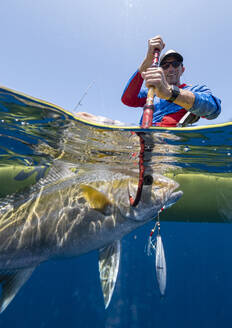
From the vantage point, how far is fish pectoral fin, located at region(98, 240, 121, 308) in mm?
2900

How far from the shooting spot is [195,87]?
3.63 m

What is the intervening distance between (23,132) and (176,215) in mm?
7354

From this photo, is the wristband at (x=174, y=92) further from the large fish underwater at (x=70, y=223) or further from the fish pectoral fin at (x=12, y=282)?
the fish pectoral fin at (x=12, y=282)

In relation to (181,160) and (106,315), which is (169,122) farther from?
(106,315)

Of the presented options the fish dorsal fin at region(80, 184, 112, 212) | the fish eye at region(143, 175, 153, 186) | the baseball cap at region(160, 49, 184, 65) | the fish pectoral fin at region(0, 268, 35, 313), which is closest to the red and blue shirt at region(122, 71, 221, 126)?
the baseball cap at region(160, 49, 184, 65)

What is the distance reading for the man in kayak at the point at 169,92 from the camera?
2.38 metres

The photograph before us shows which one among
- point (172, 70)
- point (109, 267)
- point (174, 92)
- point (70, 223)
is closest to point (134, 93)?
point (172, 70)

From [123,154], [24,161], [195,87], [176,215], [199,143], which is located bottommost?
[176,215]

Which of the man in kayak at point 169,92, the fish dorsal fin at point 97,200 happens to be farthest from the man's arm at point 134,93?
the fish dorsal fin at point 97,200

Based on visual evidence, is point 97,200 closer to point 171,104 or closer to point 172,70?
point 171,104

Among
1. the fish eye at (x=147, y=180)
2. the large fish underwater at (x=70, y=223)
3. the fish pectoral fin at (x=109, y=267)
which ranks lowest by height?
the fish pectoral fin at (x=109, y=267)

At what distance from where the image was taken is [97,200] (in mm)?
3281

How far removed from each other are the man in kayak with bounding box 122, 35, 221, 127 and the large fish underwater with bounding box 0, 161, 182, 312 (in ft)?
5.27

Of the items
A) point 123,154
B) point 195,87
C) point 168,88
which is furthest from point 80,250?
point 195,87
